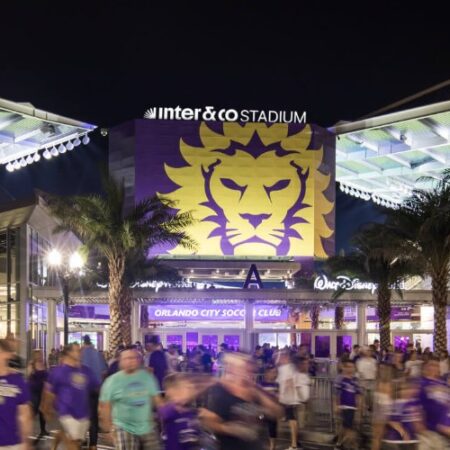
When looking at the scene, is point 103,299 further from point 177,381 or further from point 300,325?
point 177,381

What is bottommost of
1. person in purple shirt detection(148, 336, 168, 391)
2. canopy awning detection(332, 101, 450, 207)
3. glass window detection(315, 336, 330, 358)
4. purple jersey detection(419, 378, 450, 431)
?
glass window detection(315, 336, 330, 358)

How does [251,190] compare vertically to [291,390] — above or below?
above

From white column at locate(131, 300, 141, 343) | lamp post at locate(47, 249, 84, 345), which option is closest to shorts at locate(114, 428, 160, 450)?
lamp post at locate(47, 249, 84, 345)

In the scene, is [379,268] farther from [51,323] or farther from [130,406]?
[130,406]

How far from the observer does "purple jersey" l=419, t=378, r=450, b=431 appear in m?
10.1

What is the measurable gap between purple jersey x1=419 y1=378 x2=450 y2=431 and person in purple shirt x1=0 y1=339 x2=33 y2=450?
15.5 feet

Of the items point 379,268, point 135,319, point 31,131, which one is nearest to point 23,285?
point 379,268

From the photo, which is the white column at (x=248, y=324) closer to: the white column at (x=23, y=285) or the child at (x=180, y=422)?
the white column at (x=23, y=285)

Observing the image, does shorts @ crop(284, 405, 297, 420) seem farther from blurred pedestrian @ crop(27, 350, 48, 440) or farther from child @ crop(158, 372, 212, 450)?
child @ crop(158, 372, 212, 450)

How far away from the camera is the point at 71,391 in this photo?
10180mm

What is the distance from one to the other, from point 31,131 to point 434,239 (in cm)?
3909

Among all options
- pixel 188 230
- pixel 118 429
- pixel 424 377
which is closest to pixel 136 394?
pixel 118 429

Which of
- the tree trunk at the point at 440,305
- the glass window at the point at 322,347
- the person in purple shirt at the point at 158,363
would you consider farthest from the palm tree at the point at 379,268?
the person in purple shirt at the point at 158,363

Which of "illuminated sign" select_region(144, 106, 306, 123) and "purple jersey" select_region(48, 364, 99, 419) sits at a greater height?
"illuminated sign" select_region(144, 106, 306, 123)
